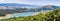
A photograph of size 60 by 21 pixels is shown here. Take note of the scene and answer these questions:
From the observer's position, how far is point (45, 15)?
2578mm

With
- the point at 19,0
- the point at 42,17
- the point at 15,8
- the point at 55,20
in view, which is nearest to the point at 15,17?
the point at 15,8

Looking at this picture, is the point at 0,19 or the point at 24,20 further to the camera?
the point at 0,19

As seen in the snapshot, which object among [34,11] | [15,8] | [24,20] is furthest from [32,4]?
[24,20]

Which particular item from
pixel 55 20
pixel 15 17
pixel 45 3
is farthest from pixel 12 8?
pixel 55 20

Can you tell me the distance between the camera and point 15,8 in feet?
9.94

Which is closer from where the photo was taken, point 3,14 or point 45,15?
point 45,15

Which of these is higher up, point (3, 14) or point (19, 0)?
point (19, 0)

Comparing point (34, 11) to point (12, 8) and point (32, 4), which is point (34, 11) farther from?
point (12, 8)

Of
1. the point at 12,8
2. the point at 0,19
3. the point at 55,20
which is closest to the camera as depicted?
the point at 55,20

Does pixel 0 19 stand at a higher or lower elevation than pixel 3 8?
lower

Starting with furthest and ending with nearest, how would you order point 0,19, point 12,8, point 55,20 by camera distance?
1. point 12,8
2. point 0,19
3. point 55,20

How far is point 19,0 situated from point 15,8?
0.21 m

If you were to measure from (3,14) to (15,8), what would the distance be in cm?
30

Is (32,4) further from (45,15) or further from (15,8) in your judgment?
(45,15)
